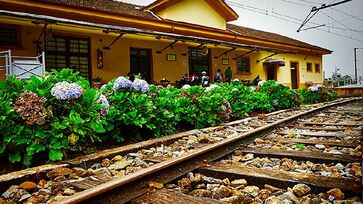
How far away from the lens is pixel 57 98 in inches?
127

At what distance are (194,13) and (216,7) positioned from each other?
2157 mm

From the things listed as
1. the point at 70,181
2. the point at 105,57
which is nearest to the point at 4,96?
the point at 70,181

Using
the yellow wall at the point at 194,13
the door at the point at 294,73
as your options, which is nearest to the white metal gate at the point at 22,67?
the yellow wall at the point at 194,13

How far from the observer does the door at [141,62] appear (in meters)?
14.2

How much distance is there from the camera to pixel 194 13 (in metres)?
17.9

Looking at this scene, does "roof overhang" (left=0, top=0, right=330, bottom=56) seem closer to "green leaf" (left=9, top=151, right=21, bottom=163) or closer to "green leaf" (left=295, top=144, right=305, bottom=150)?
"green leaf" (left=9, top=151, right=21, bottom=163)

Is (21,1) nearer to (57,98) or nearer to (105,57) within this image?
(105,57)

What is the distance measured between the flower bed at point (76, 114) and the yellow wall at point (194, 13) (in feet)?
39.8

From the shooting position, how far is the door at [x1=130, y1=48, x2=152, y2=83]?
46.7 ft

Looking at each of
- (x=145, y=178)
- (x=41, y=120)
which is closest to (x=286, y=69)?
(x=41, y=120)

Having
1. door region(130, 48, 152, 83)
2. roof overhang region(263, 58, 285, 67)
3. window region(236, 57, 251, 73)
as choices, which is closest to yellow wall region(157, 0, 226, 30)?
window region(236, 57, 251, 73)

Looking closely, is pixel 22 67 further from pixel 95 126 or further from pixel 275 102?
pixel 275 102

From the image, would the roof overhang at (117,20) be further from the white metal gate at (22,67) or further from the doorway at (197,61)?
the white metal gate at (22,67)

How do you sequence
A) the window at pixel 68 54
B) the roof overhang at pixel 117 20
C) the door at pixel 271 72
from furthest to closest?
the door at pixel 271 72 < the window at pixel 68 54 < the roof overhang at pixel 117 20
